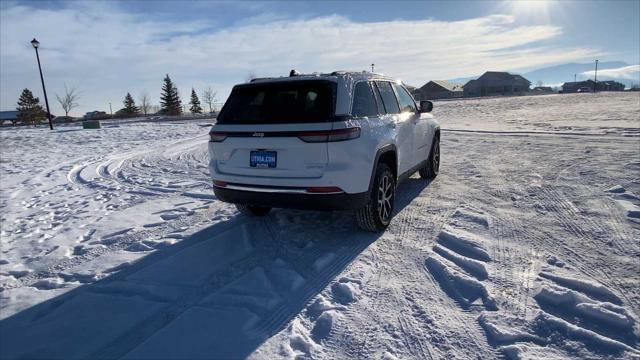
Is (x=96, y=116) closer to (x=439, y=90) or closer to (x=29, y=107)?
(x=29, y=107)

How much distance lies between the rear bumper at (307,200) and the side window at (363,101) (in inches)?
34.8

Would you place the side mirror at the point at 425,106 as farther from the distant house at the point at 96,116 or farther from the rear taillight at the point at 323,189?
the distant house at the point at 96,116

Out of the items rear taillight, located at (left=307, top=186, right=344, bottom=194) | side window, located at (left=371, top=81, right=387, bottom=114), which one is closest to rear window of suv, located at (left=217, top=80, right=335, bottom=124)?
rear taillight, located at (left=307, top=186, right=344, bottom=194)

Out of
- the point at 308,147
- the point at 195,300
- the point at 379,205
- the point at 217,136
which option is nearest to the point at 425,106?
the point at 379,205

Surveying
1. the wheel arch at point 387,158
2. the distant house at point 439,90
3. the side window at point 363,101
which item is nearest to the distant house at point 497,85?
the distant house at point 439,90

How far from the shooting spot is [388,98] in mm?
5141

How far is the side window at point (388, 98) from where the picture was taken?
16.3ft

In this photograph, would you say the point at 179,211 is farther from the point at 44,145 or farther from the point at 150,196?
the point at 44,145

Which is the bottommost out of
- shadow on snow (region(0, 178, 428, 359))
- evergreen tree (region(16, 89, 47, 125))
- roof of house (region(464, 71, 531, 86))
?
shadow on snow (region(0, 178, 428, 359))

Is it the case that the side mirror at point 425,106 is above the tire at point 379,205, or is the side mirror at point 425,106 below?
above

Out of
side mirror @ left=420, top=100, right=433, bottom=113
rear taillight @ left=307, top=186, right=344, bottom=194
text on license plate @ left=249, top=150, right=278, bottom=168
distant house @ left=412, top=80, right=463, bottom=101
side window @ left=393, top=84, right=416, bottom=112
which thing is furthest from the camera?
distant house @ left=412, top=80, right=463, bottom=101

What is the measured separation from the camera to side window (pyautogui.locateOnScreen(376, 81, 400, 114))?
4.98 metres

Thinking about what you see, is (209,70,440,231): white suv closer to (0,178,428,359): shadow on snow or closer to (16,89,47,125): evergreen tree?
(0,178,428,359): shadow on snow

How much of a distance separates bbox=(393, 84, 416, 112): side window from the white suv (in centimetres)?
99
